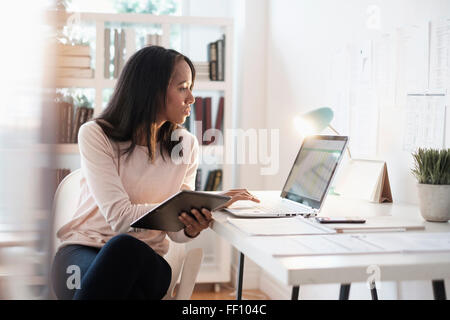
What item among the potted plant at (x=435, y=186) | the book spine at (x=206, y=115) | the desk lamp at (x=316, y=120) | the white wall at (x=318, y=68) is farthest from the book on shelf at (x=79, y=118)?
the potted plant at (x=435, y=186)

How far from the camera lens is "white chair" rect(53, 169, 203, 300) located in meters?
1.59

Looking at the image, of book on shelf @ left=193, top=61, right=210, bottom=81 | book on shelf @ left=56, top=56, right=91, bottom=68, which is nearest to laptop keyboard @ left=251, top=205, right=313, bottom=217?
book on shelf @ left=193, top=61, right=210, bottom=81

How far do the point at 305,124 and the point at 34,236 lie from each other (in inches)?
57.1

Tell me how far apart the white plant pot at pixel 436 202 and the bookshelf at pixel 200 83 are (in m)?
1.72

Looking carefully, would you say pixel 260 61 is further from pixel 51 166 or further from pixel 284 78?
pixel 51 166

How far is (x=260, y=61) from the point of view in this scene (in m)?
3.23

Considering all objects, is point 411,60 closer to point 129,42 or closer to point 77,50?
point 129,42

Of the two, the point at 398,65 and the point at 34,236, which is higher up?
the point at 398,65

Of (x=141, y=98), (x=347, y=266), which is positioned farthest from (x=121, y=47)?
(x=347, y=266)

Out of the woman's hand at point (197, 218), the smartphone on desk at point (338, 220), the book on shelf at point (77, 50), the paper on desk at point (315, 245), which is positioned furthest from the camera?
the book on shelf at point (77, 50)

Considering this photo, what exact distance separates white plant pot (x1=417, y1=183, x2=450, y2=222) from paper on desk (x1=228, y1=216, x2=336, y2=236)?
327 mm

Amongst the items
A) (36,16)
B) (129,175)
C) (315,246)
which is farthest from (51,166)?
(129,175)

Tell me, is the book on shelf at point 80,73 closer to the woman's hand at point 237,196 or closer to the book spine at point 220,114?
the book spine at point 220,114

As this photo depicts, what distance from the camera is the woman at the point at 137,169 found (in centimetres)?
156
